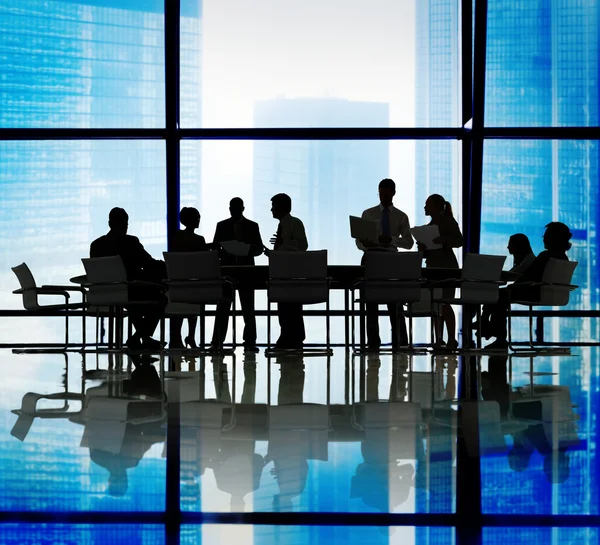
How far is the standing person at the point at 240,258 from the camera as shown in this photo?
7441mm

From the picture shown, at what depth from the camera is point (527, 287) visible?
283 inches

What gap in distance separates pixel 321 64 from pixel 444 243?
2.73m

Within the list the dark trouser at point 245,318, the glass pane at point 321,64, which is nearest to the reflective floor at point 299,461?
the dark trouser at point 245,318

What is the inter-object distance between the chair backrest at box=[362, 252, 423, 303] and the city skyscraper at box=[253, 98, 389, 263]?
8.23ft

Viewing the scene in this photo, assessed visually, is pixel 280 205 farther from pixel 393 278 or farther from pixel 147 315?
pixel 147 315

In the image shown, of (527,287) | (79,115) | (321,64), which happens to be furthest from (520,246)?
(79,115)

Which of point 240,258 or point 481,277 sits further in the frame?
point 240,258

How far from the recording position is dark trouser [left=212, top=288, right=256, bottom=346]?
743 cm

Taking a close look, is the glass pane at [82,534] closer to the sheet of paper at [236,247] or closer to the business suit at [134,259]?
the sheet of paper at [236,247]

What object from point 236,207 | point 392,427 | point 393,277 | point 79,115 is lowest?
point 392,427

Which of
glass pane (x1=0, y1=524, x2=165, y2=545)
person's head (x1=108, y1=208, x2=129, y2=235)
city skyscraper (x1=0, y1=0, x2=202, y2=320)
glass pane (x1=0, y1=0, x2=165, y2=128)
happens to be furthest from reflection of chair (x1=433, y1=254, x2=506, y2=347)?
glass pane (x1=0, y1=524, x2=165, y2=545)

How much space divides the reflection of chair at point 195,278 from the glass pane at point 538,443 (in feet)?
7.52

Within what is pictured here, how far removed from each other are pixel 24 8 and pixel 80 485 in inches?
307

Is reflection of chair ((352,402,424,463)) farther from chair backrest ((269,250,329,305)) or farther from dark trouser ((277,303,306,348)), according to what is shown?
dark trouser ((277,303,306,348))
